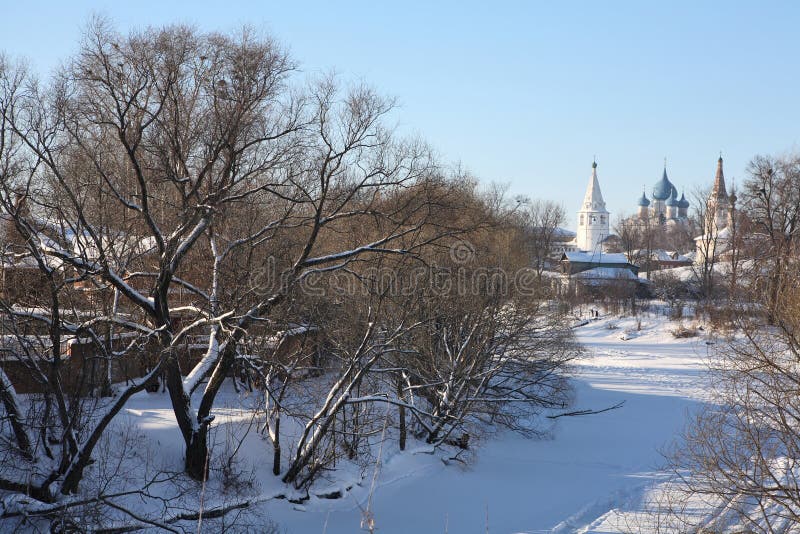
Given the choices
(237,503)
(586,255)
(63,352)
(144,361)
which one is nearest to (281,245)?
(144,361)

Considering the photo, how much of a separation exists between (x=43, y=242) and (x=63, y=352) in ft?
11.2

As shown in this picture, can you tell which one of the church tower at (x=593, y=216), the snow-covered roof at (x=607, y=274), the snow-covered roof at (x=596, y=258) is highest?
the church tower at (x=593, y=216)

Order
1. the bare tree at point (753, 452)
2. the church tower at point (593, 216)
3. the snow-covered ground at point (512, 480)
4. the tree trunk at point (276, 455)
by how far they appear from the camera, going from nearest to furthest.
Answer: the bare tree at point (753, 452)
the snow-covered ground at point (512, 480)
the tree trunk at point (276, 455)
the church tower at point (593, 216)

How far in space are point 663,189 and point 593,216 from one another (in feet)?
92.1

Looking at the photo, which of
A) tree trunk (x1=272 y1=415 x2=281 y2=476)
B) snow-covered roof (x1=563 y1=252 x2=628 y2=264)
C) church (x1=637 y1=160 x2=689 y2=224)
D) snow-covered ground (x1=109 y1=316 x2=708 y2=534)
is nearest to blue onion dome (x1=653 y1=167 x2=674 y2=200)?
church (x1=637 y1=160 x2=689 y2=224)

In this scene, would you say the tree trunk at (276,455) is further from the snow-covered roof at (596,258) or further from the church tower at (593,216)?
the church tower at (593,216)

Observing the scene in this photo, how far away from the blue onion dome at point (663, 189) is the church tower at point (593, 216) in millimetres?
25237

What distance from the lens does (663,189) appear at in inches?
5084

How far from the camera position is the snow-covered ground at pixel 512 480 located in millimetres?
14273

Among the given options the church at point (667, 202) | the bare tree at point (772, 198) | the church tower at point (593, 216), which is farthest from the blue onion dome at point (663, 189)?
the bare tree at point (772, 198)

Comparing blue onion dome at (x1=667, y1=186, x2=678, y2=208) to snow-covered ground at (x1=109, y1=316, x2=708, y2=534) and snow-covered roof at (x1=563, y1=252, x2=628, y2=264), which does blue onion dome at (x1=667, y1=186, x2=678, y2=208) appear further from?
snow-covered ground at (x1=109, y1=316, x2=708, y2=534)

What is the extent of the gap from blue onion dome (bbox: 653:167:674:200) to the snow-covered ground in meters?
110

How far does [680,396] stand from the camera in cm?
2680

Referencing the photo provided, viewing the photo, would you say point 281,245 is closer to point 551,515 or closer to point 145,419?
point 145,419
